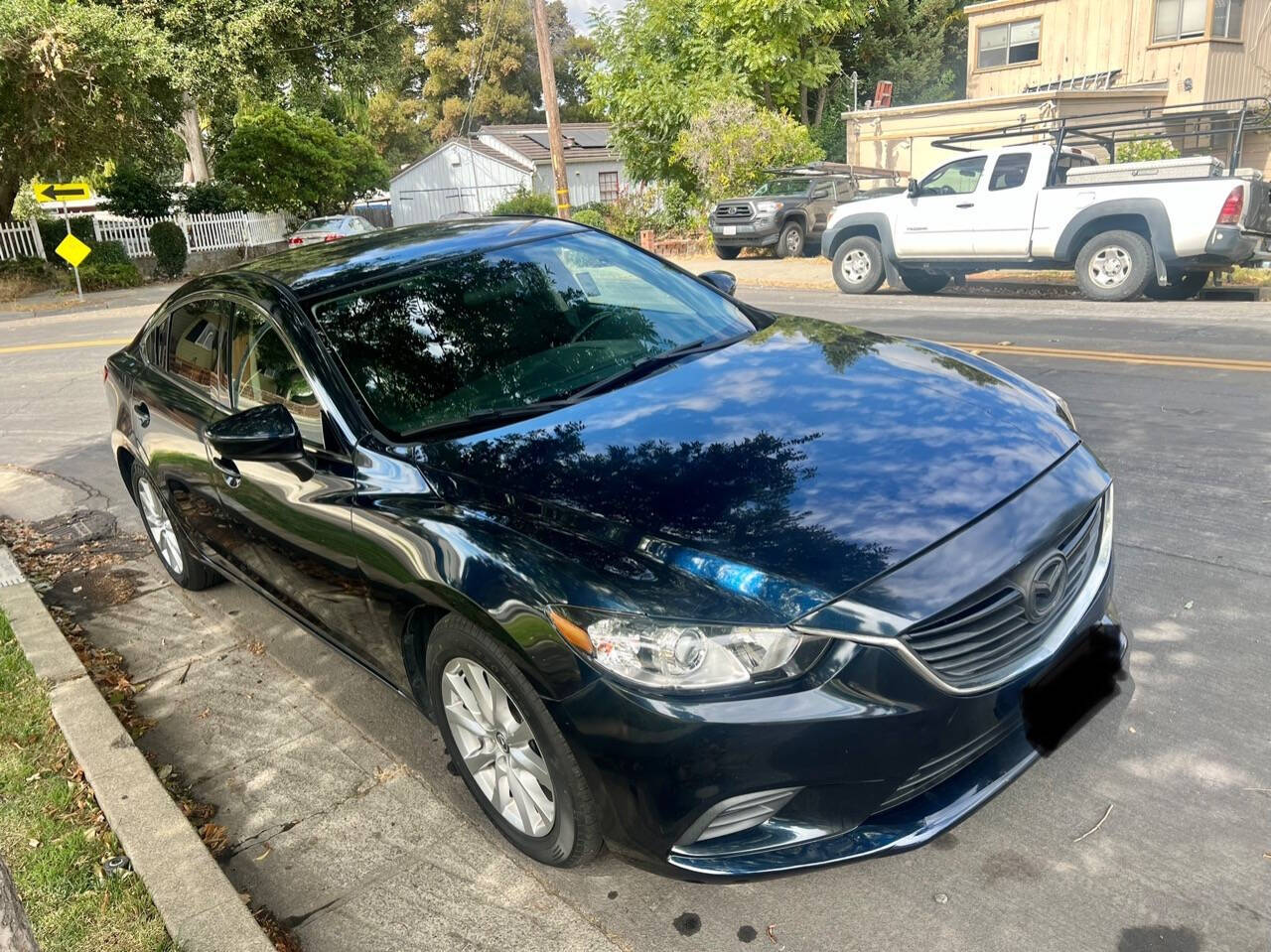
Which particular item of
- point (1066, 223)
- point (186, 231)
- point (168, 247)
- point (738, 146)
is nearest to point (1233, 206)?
point (1066, 223)

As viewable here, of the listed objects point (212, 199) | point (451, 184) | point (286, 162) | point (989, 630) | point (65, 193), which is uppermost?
point (286, 162)

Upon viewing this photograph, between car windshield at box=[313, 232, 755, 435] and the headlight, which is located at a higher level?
car windshield at box=[313, 232, 755, 435]

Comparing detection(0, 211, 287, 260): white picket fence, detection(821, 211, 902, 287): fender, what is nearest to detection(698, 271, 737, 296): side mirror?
detection(821, 211, 902, 287): fender

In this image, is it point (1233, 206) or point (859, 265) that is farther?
point (859, 265)

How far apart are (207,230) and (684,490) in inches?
1185

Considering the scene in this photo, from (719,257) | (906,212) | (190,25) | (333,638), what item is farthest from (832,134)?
(333,638)

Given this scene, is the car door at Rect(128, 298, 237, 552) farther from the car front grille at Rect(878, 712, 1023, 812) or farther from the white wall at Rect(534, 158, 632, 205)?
the white wall at Rect(534, 158, 632, 205)

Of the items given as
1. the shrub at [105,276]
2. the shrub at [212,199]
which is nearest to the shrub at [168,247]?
the shrub at [105,276]

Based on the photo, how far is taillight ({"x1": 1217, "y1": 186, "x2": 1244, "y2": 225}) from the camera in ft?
33.3

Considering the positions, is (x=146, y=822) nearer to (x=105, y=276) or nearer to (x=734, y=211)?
(x=734, y=211)

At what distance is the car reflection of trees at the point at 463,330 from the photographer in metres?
3.45

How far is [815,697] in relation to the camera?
2307mm

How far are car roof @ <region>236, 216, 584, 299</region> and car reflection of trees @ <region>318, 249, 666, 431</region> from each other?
0.38 ft

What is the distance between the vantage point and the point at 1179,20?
80.5 feet
